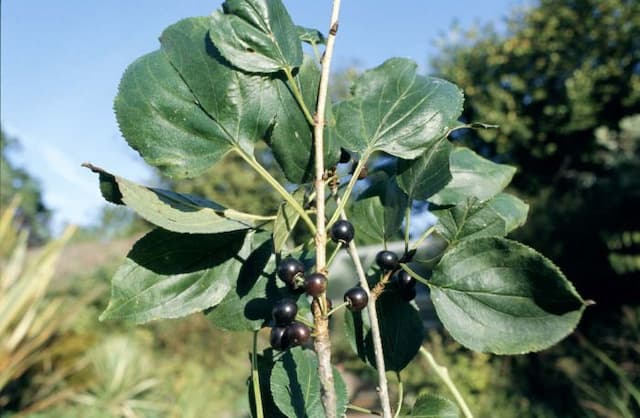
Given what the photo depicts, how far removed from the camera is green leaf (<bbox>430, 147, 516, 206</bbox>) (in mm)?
618

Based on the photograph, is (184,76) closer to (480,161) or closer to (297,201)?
(297,201)

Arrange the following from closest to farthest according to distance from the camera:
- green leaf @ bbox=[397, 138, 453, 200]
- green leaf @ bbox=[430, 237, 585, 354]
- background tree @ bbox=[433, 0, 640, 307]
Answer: green leaf @ bbox=[430, 237, 585, 354] → green leaf @ bbox=[397, 138, 453, 200] → background tree @ bbox=[433, 0, 640, 307]

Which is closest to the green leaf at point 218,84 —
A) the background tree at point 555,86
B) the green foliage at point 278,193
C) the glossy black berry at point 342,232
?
the green foliage at point 278,193

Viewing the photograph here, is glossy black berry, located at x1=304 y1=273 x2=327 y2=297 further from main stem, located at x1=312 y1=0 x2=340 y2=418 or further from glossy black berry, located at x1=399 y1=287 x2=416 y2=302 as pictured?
glossy black berry, located at x1=399 y1=287 x2=416 y2=302

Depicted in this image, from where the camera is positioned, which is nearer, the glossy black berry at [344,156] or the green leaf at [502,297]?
the green leaf at [502,297]

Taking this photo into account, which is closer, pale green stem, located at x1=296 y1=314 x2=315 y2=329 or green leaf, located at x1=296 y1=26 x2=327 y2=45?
pale green stem, located at x1=296 y1=314 x2=315 y2=329

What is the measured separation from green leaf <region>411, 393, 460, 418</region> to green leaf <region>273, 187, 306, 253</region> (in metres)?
0.21

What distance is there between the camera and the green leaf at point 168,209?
1.40 feet

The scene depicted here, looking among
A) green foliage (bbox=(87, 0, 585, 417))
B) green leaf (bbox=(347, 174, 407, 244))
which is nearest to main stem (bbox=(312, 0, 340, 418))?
green foliage (bbox=(87, 0, 585, 417))

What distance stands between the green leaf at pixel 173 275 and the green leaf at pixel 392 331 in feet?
0.47

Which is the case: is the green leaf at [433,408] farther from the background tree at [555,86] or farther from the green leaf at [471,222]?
the background tree at [555,86]

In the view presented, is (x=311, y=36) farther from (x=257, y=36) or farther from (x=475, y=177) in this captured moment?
(x=475, y=177)

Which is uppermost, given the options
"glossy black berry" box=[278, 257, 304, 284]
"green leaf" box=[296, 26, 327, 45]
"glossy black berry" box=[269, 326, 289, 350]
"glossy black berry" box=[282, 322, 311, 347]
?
"green leaf" box=[296, 26, 327, 45]

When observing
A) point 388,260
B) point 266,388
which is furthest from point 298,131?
point 266,388
